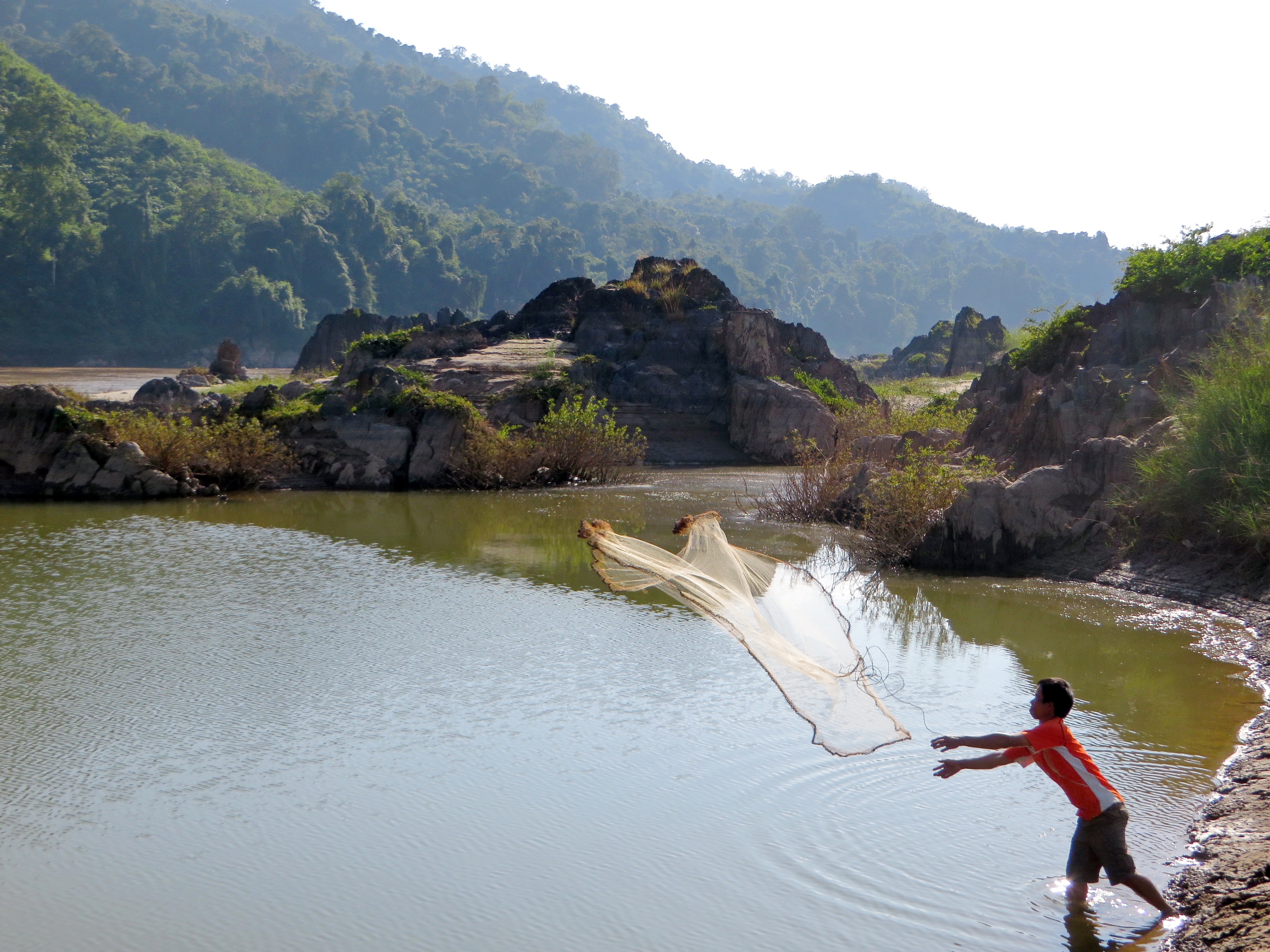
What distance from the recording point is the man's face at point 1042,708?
15.0 ft

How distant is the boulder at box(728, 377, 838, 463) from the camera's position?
88.2 ft

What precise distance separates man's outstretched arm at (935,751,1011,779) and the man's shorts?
0.44 m

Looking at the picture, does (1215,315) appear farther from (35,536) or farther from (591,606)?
(35,536)

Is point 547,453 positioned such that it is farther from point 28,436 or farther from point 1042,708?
point 1042,708

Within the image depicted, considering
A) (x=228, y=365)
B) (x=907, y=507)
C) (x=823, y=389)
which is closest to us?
(x=907, y=507)

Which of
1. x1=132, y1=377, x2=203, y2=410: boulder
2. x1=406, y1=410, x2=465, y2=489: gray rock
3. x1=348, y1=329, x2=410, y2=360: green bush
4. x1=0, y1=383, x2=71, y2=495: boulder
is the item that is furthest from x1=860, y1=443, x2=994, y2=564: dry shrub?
x1=348, y1=329, x2=410, y2=360: green bush

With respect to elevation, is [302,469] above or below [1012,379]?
below

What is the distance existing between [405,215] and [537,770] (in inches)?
3539

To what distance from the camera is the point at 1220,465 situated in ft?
35.8

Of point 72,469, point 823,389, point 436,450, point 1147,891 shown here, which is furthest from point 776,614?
point 823,389

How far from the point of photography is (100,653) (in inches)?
341

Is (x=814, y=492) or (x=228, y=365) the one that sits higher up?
(x=814, y=492)

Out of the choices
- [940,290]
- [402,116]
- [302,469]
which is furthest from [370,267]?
[940,290]

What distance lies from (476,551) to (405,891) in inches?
355
